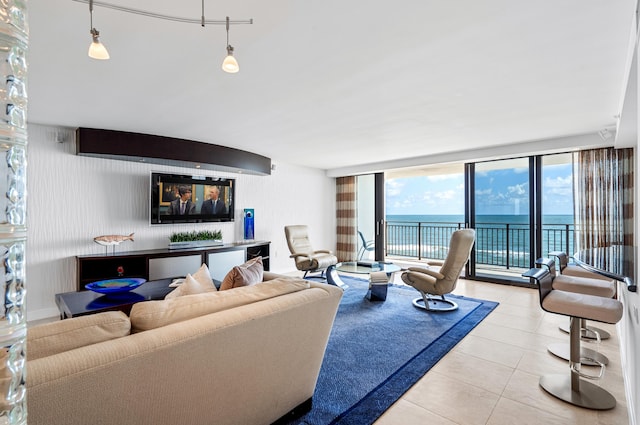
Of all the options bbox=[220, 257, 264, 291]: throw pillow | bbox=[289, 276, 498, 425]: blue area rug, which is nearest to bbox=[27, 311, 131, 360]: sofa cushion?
bbox=[220, 257, 264, 291]: throw pillow

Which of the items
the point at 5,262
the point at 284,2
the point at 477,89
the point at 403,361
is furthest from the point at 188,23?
the point at 403,361

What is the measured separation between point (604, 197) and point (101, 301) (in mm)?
5828

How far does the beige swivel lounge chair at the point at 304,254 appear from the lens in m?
5.13

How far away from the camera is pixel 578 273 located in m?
3.10

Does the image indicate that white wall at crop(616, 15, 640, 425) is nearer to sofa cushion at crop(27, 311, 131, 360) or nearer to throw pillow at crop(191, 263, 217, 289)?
sofa cushion at crop(27, 311, 131, 360)

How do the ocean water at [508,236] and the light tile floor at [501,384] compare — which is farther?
the ocean water at [508,236]

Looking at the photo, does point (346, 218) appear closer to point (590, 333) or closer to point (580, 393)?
point (590, 333)

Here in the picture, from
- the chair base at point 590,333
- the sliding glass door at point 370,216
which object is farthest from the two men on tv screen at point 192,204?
the chair base at point 590,333

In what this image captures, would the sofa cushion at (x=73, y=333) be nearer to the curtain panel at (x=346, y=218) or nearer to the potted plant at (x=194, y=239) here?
the potted plant at (x=194, y=239)

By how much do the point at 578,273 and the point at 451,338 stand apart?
1468 mm

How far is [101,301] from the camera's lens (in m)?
2.49

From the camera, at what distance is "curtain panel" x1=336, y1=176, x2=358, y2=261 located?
712 cm

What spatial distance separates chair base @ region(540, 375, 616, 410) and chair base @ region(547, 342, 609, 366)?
14.6 inches

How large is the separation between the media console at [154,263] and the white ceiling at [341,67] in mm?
1601
